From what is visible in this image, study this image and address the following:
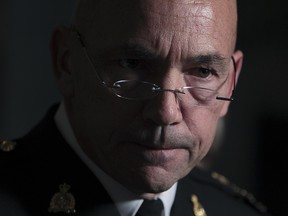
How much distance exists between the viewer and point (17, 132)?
2.56 metres

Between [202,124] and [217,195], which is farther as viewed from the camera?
[217,195]

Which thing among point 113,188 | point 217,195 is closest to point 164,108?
point 113,188

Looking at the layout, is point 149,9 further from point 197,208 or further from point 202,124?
point 197,208

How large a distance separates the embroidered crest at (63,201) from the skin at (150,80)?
9 centimetres

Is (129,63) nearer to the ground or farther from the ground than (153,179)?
farther from the ground

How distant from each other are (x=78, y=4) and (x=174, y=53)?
9.8 inches

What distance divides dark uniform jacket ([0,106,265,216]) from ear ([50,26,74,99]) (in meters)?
0.10

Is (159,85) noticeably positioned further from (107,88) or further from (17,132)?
(17,132)

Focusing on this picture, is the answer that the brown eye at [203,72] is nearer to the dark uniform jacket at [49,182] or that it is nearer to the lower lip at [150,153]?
the lower lip at [150,153]

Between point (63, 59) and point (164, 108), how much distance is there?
29cm

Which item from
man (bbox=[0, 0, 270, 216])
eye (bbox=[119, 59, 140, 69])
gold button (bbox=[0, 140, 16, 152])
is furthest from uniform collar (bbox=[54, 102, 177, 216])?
eye (bbox=[119, 59, 140, 69])

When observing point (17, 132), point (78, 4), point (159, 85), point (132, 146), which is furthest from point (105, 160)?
point (17, 132)

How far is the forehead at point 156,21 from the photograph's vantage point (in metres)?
1.24

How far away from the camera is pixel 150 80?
1.26m
